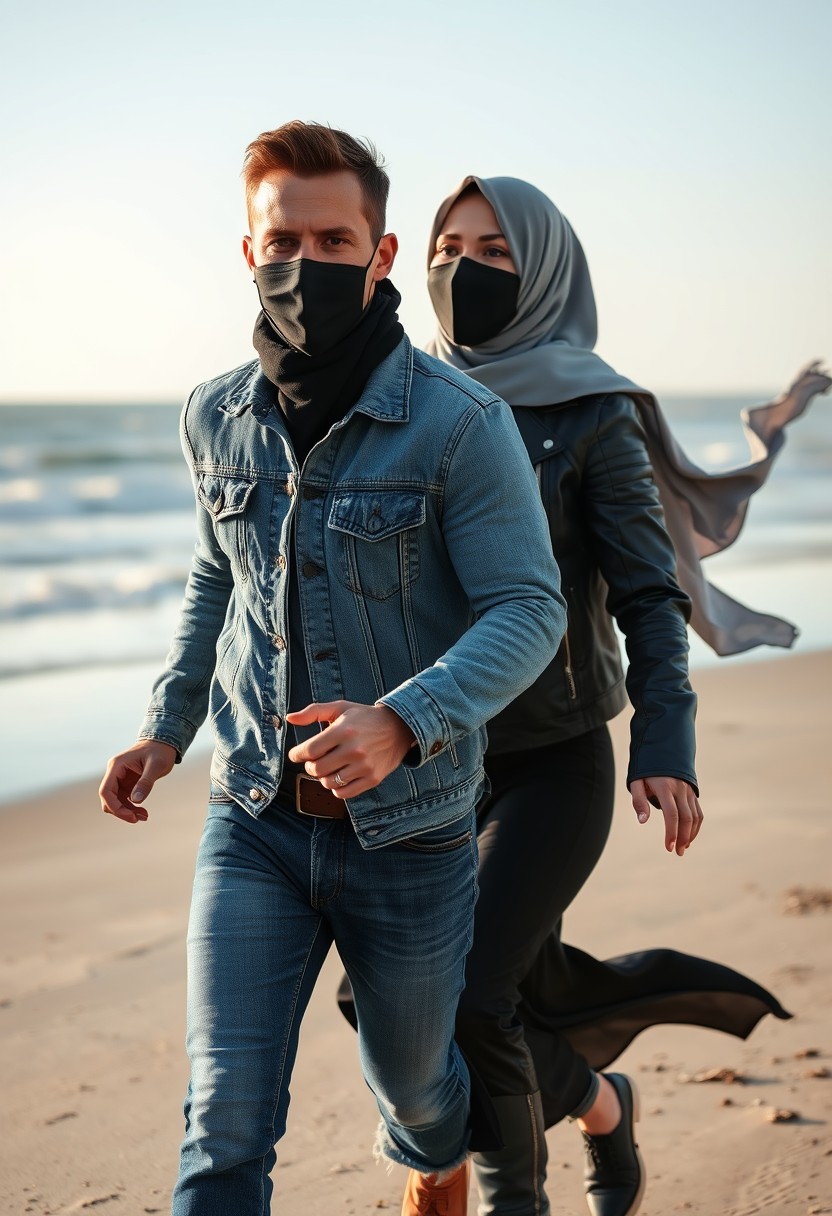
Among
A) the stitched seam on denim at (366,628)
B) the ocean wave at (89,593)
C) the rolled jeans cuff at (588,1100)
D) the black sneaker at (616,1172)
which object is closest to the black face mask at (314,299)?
the stitched seam on denim at (366,628)

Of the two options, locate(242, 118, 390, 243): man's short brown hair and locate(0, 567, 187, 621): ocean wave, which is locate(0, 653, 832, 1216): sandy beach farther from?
locate(0, 567, 187, 621): ocean wave

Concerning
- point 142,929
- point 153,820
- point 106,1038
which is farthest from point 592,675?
point 153,820

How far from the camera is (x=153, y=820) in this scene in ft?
21.3

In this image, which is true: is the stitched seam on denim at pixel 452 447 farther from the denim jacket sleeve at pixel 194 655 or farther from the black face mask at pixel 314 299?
the denim jacket sleeve at pixel 194 655

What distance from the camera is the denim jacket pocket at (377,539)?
236 cm

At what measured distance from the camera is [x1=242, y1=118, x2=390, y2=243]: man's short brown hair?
2416mm

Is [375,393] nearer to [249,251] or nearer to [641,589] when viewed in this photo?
[249,251]

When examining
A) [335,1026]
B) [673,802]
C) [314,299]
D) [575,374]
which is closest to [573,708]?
[673,802]

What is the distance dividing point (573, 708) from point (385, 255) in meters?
1.08

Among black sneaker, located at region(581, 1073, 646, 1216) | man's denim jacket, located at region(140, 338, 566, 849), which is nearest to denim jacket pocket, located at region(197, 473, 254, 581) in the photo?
man's denim jacket, located at region(140, 338, 566, 849)

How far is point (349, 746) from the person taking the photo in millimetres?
1983

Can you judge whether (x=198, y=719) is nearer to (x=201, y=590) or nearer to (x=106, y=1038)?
(x=201, y=590)

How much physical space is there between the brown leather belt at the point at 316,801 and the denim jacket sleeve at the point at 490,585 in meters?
0.28

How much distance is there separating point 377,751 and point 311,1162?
6.70ft
